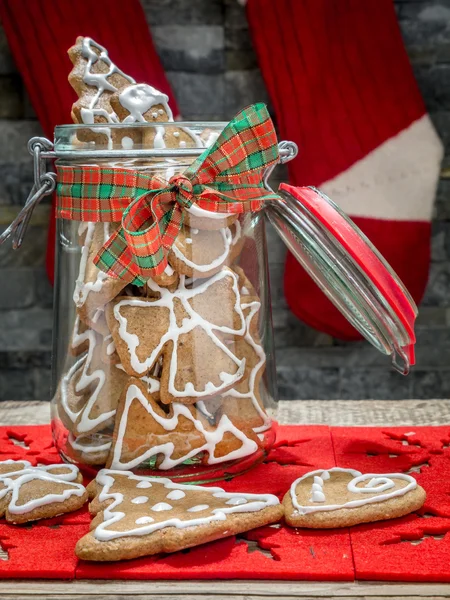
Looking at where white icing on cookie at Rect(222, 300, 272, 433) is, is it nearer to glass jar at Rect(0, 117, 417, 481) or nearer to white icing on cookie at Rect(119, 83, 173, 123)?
glass jar at Rect(0, 117, 417, 481)

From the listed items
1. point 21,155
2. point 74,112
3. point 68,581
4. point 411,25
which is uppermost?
point 411,25

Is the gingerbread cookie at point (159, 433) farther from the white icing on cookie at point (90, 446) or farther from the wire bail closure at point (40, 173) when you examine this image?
the wire bail closure at point (40, 173)

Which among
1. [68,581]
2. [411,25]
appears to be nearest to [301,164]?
[411,25]

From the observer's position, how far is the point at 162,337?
724 mm

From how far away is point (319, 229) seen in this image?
2.51 ft

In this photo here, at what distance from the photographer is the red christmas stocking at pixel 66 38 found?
4.62 ft

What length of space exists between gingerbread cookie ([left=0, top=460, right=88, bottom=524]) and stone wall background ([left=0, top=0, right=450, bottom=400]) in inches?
34.5

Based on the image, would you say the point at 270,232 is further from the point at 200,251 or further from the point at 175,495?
the point at 175,495

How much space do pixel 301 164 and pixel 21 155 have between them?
543mm

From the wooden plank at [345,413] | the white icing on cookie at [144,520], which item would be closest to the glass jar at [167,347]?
the white icing on cookie at [144,520]

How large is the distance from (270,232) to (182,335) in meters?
0.86

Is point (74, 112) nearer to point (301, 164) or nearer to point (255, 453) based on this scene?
point (255, 453)

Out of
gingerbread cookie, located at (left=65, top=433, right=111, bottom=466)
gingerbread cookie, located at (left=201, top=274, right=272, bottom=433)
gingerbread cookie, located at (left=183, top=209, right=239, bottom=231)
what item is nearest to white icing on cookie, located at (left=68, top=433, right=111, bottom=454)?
gingerbread cookie, located at (left=65, top=433, right=111, bottom=466)

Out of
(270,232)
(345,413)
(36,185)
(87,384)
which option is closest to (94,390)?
(87,384)
